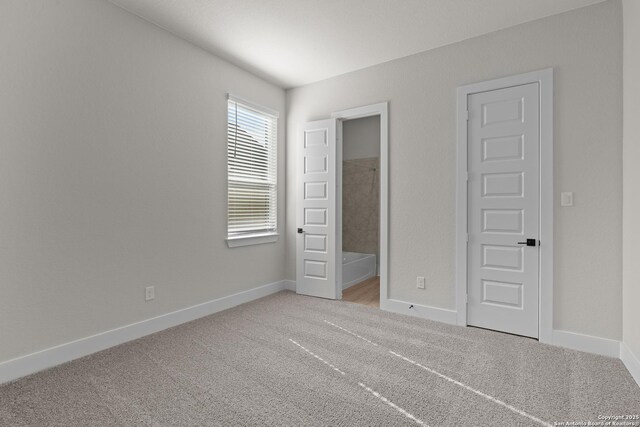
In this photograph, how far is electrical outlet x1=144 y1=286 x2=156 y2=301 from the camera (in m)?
2.93

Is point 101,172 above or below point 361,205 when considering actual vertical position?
above

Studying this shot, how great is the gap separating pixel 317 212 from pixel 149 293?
210 centimetres

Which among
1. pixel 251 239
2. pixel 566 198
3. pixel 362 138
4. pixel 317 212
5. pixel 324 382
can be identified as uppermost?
pixel 362 138

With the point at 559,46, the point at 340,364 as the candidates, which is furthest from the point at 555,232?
the point at 340,364

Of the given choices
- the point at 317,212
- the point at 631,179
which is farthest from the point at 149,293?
the point at 631,179

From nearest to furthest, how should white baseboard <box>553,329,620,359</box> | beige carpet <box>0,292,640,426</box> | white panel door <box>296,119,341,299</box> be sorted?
beige carpet <box>0,292,640,426</box> → white baseboard <box>553,329,620,359</box> → white panel door <box>296,119,341,299</box>

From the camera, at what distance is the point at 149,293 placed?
9.68 ft

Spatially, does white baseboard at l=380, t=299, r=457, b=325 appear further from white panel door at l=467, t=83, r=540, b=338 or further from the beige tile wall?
the beige tile wall

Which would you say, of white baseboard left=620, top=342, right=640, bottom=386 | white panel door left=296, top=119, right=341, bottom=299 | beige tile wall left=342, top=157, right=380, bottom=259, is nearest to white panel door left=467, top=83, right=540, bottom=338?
white baseboard left=620, top=342, right=640, bottom=386

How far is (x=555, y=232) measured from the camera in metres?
2.74

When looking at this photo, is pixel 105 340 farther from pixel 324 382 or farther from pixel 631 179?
pixel 631 179

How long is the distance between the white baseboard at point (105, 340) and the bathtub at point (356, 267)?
150 cm

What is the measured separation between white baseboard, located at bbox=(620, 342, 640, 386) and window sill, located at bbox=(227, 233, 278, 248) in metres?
3.53

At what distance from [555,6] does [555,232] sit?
6.08ft
